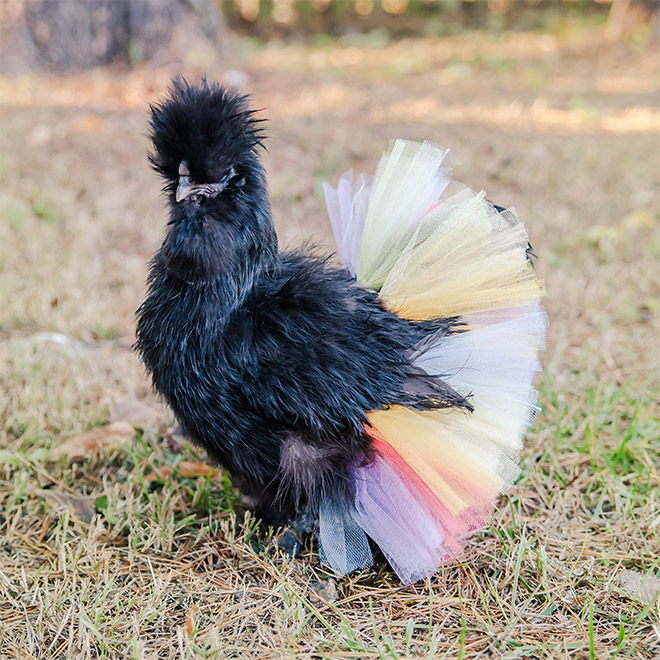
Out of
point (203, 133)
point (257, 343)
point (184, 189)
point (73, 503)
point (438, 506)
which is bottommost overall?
point (73, 503)

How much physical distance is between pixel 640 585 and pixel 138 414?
1696mm

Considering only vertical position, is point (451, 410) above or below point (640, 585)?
above

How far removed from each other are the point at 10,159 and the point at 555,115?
172 inches

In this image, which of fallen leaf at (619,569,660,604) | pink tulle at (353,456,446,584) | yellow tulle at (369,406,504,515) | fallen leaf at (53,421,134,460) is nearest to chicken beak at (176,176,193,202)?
yellow tulle at (369,406,504,515)

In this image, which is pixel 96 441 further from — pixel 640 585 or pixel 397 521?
pixel 640 585

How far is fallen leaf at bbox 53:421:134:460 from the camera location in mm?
2303

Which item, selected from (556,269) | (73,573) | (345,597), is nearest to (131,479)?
(73,573)

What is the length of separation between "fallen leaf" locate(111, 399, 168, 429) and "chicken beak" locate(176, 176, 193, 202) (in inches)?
42.3

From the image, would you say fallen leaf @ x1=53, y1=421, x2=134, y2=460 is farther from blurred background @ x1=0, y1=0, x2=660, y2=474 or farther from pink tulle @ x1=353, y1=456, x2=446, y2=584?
pink tulle @ x1=353, y1=456, x2=446, y2=584

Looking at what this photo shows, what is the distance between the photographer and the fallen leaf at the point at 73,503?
6.88ft

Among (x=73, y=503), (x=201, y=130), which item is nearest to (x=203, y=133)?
(x=201, y=130)

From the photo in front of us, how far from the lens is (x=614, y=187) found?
15.1ft

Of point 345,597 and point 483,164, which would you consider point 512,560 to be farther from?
point 483,164

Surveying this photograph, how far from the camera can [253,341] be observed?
1761 millimetres
